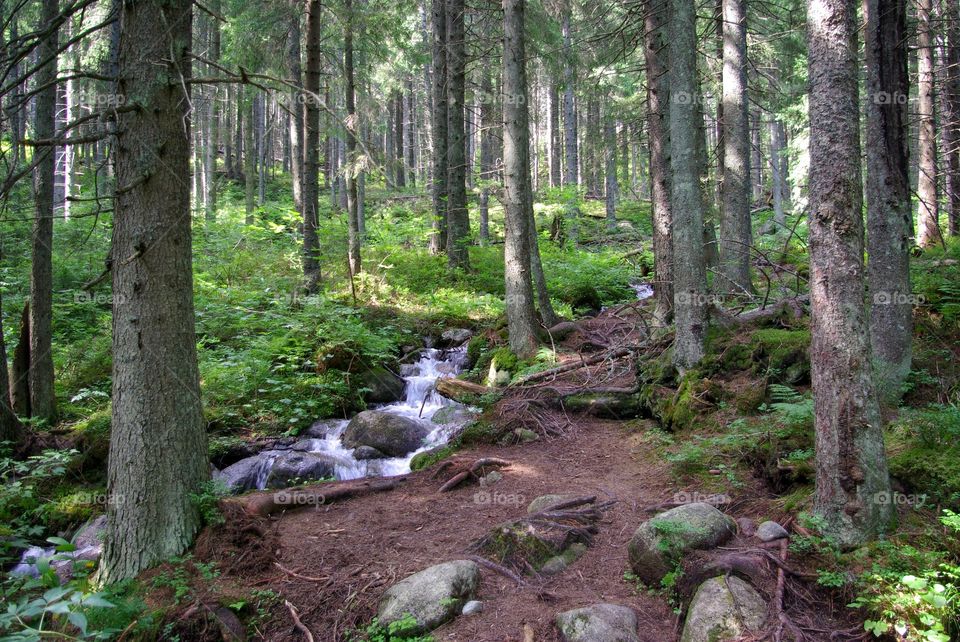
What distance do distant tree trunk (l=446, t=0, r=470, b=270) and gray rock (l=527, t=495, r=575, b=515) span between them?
399 inches

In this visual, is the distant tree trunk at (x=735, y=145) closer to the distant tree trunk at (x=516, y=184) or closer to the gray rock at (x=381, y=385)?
the distant tree trunk at (x=516, y=184)

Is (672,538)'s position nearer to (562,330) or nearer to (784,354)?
(784,354)

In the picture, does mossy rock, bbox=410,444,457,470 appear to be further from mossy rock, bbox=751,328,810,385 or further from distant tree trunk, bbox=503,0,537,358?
mossy rock, bbox=751,328,810,385

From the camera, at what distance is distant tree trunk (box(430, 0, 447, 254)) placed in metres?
15.4

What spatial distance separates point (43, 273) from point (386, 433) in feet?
17.0

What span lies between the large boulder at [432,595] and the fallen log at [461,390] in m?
4.73

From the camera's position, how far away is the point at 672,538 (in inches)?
168

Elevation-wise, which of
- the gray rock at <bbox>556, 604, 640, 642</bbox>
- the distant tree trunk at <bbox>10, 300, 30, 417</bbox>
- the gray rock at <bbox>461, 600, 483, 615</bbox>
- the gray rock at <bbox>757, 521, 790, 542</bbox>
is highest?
the distant tree trunk at <bbox>10, 300, 30, 417</bbox>

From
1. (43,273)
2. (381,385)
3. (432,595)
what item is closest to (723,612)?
(432,595)

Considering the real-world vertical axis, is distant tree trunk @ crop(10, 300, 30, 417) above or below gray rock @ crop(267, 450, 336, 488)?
above

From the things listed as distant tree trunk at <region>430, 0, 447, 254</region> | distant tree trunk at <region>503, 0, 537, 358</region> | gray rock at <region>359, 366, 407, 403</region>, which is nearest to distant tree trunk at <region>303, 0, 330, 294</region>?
distant tree trunk at <region>430, 0, 447, 254</region>

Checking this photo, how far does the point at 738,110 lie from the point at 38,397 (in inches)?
496

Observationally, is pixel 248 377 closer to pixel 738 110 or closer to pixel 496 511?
pixel 496 511

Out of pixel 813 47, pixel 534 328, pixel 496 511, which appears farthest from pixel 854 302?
pixel 534 328
